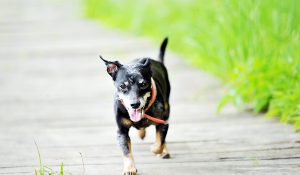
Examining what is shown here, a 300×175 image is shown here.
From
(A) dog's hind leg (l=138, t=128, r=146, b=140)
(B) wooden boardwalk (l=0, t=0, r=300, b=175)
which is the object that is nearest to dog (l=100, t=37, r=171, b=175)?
(B) wooden boardwalk (l=0, t=0, r=300, b=175)

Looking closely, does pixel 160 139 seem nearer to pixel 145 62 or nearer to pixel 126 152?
pixel 126 152

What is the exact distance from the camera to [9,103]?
6887 mm

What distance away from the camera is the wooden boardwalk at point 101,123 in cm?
432

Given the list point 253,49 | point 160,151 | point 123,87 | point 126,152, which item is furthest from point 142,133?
point 253,49

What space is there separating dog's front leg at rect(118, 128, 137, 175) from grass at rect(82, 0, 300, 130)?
1.58 metres

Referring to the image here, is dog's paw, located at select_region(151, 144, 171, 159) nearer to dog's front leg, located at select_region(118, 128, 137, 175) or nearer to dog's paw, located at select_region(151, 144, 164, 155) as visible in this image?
dog's paw, located at select_region(151, 144, 164, 155)

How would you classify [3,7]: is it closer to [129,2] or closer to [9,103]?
[129,2]

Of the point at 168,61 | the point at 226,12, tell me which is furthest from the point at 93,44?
the point at 226,12

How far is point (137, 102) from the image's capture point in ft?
12.5

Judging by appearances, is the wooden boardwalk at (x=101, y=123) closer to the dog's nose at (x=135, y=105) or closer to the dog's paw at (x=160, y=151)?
the dog's paw at (x=160, y=151)

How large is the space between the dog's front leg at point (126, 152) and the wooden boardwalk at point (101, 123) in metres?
0.14

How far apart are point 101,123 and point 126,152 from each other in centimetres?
182

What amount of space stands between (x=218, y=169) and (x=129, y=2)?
30.0ft

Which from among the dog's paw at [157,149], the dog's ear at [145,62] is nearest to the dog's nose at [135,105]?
the dog's ear at [145,62]
